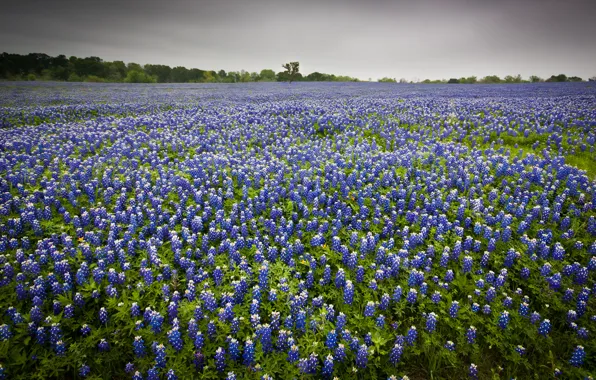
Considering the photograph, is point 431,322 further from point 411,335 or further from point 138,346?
point 138,346

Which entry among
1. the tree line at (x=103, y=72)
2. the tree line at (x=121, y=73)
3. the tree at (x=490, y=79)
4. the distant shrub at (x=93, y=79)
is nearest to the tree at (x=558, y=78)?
the tree line at (x=121, y=73)

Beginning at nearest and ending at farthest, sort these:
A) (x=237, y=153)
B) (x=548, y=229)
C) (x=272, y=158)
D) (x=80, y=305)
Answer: (x=80, y=305) < (x=548, y=229) < (x=272, y=158) < (x=237, y=153)

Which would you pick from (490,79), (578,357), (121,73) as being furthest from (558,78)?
(121,73)

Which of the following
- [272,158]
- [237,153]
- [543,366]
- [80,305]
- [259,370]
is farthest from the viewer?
[237,153]

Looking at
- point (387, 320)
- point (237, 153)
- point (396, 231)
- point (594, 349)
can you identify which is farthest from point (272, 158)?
point (594, 349)

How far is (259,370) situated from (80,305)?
7.72 ft

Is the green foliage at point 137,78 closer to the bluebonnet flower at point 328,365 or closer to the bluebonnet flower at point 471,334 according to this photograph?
the bluebonnet flower at point 328,365

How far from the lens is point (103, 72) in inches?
2443

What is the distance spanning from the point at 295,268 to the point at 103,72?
75.4m

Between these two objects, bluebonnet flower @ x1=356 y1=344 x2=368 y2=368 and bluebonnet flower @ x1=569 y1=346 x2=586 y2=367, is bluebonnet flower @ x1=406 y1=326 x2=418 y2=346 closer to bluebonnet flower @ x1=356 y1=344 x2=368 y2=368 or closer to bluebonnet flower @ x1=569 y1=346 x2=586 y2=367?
bluebonnet flower @ x1=356 y1=344 x2=368 y2=368

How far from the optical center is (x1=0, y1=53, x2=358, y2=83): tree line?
48531mm

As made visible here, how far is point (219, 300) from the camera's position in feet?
12.3

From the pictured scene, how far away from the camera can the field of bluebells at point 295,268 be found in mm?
3234

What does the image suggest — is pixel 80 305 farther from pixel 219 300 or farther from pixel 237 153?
pixel 237 153
